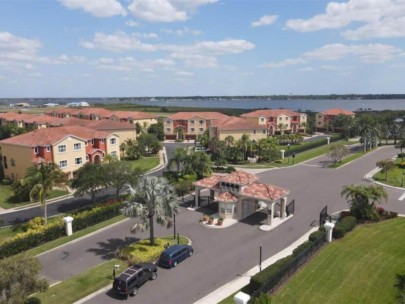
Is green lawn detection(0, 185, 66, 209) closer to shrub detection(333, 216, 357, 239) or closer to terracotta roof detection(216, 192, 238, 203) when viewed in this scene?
terracotta roof detection(216, 192, 238, 203)

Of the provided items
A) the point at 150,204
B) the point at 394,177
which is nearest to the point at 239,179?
the point at 150,204

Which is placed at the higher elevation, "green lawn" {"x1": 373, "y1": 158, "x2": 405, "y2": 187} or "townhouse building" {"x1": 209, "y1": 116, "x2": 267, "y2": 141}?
"townhouse building" {"x1": 209, "y1": 116, "x2": 267, "y2": 141}

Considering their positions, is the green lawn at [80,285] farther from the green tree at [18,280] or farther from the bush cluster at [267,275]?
the bush cluster at [267,275]

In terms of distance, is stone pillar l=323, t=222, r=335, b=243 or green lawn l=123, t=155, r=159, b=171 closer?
stone pillar l=323, t=222, r=335, b=243

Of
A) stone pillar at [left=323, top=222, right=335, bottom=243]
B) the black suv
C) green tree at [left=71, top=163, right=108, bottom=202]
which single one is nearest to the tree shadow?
the black suv

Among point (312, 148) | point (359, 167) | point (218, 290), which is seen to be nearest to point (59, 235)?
point (218, 290)

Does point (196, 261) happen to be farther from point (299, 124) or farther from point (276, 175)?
point (299, 124)
